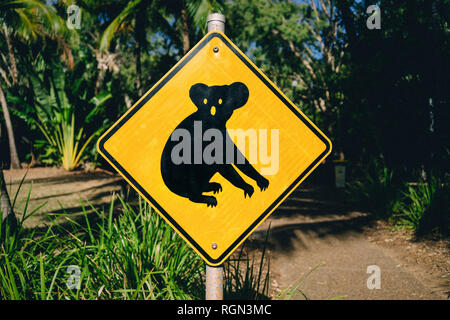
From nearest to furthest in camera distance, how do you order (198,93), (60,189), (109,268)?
(198,93) → (109,268) → (60,189)

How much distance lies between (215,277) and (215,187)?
44 centimetres

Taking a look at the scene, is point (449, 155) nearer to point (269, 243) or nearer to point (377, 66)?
point (377, 66)

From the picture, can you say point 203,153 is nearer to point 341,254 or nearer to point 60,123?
point 341,254

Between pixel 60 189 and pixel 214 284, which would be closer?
pixel 214 284

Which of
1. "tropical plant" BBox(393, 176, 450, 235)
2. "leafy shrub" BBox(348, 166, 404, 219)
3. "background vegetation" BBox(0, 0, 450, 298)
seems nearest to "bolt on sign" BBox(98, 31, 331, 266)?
"background vegetation" BBox(0, 0, 450, 298)

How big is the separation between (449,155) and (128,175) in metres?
7.25

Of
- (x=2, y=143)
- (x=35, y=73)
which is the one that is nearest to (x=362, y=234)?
(x=35, y=73)

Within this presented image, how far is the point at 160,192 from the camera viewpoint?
187 cm

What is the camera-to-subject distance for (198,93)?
1870 mm

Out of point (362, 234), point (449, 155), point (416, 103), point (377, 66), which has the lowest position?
point (362, 234)

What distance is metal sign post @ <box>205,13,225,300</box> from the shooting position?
5.77 ft

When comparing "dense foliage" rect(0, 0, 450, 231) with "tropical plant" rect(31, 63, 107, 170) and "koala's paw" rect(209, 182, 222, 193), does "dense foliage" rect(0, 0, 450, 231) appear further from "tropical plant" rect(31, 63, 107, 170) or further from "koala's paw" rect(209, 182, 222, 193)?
"koala's paw" rect(209, 182, 222, 193)

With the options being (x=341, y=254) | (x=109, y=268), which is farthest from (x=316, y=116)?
(x=109, y=268)
